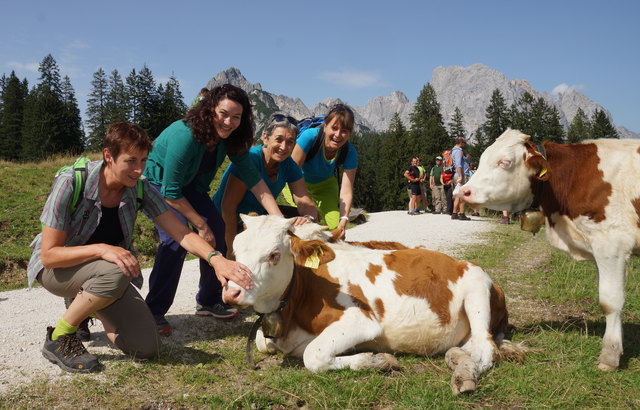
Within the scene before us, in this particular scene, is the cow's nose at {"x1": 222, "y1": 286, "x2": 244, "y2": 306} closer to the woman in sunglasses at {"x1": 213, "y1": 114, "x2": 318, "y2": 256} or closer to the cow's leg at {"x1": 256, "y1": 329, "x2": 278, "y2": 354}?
the cow's leg at {"x1": 256, "y1": 329, "x2": 278, "y2": 354}

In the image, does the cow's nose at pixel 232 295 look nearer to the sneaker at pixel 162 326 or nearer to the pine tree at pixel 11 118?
the sneaker at pixel 162 326

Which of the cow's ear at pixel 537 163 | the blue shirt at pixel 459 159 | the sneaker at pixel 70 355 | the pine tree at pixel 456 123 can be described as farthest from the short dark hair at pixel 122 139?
the pine tree at pixel 456 123

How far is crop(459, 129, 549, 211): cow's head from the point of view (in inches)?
164

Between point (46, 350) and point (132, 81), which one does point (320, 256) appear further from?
point (132, 81)

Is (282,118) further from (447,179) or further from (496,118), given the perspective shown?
(496,118)

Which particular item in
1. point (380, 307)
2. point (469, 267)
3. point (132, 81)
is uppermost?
point (132, 81)

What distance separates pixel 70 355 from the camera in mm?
3811

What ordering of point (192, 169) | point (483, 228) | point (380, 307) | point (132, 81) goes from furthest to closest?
point (132, 81) → point (483, 228) → point (192, 169) → point (380, 307)

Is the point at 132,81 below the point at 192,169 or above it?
above

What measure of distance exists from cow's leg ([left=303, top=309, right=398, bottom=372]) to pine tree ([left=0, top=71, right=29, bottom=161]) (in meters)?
73.8

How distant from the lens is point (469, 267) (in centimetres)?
438

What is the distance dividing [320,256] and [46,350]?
2390mm

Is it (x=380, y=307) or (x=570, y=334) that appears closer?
(x=380, y=307)

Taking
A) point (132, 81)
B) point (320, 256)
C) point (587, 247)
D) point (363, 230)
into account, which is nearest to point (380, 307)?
point (320, 256)
